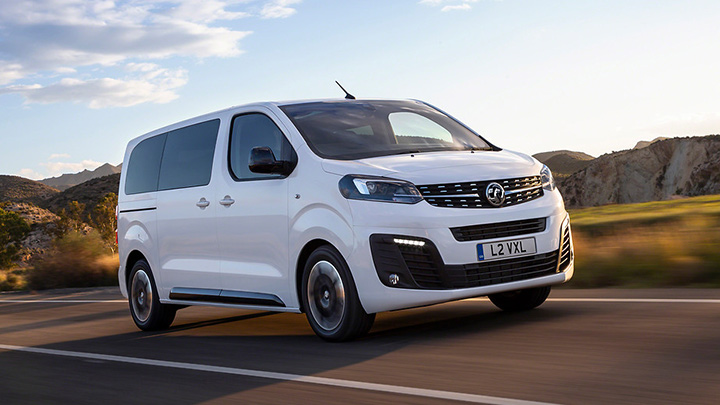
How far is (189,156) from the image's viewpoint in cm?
868

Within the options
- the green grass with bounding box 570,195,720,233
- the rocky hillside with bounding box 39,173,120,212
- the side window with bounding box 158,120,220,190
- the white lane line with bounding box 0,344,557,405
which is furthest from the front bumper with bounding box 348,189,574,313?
the rocky hillside with bounding box 39,173,120,212

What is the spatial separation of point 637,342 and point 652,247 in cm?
475

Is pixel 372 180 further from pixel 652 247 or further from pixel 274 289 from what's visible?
pixel 652 247

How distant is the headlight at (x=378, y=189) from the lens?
6.32 meters

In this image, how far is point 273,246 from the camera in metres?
7.30

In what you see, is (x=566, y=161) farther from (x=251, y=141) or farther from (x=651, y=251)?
(x=251, y=141)

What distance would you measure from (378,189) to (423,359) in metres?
1.26

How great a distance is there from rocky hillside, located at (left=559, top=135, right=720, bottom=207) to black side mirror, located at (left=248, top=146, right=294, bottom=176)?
68.3 metres

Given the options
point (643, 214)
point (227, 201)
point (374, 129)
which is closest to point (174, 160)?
point (227, 201)

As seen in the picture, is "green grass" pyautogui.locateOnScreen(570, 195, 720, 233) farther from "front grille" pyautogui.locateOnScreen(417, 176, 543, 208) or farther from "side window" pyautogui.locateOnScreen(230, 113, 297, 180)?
"side window" pyautogui.locateOnScreen(230, 113, 297, 180)

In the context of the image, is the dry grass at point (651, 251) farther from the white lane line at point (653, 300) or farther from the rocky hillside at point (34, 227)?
the rocky hillside at point (34, 227)

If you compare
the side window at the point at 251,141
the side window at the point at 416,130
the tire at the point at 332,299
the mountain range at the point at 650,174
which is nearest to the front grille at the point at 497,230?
the tire at the point at 332,299

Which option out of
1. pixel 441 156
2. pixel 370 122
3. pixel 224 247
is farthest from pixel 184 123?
pixel 441 156

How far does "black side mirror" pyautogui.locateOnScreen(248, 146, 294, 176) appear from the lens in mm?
7078
